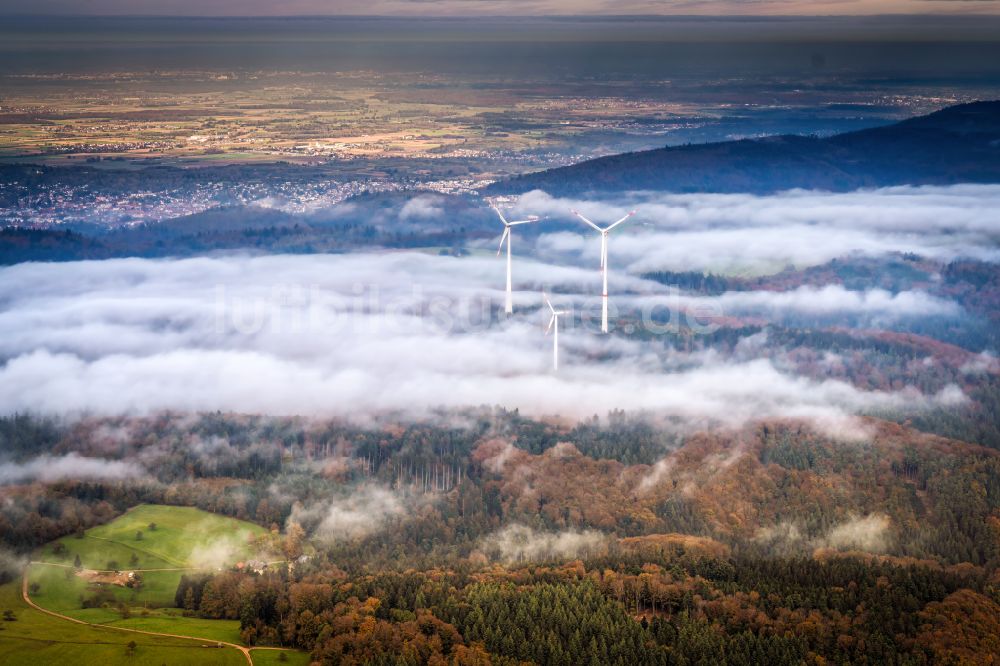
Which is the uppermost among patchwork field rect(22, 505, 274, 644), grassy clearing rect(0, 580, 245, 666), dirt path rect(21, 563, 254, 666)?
grassy clearing rect(0, 580, 245, 666)

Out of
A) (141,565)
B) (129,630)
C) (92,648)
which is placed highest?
(92,648)

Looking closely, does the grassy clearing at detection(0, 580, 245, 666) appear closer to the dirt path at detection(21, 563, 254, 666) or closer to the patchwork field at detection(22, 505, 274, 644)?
the dirt path at detection(21, 563, 254, 666)

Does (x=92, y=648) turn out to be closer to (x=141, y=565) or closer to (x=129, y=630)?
(x=129, y=630)

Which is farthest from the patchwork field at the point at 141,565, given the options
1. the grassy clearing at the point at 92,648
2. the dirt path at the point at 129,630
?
the grassy clearing at the point at 92,648

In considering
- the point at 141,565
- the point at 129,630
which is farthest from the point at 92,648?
the point at 141,565

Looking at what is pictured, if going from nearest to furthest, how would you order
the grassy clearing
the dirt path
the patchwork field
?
the grassy clearing
the dirt path
the patchwork field

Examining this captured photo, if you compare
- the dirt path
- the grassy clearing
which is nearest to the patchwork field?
the dirt path

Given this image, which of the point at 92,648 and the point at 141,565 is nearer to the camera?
the point at 92,648

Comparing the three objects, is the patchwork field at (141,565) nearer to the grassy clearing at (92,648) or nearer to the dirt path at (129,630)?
the dirt path at (129,630)

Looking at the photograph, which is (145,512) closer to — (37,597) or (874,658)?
(37,597)
